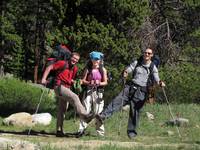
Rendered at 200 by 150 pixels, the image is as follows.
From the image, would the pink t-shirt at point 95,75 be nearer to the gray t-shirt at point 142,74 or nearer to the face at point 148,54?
the gray t-shirt at point 142,74

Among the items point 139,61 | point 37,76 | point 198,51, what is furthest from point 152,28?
point 37,76

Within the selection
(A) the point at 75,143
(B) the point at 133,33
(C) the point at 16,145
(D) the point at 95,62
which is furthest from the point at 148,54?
(B) the point at 133,33

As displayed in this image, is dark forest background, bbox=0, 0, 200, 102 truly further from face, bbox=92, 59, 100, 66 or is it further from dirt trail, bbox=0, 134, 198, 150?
dirt trail, bbox=0, 134, 198, 150

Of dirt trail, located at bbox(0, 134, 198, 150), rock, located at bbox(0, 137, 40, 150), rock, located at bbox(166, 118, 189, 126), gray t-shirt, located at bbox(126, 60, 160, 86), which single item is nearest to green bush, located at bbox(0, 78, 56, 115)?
rock, located at bbox(166, 118, 189, 126)

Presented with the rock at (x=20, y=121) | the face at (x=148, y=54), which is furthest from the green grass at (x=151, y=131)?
the face at (x=148, y=54)

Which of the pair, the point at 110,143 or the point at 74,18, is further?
the point at 74,18

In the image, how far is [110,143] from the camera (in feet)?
35.6

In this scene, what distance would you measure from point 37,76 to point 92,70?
3840cm

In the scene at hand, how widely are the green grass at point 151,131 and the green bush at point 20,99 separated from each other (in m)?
Answer: 5.60

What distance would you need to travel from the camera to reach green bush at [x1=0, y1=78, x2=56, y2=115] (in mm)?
24180

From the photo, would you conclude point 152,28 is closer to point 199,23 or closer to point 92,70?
point 199,23

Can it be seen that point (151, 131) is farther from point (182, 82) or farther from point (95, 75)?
point (182, 82)

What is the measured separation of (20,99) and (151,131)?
1424 centimetres

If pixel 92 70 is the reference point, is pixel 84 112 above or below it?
below
